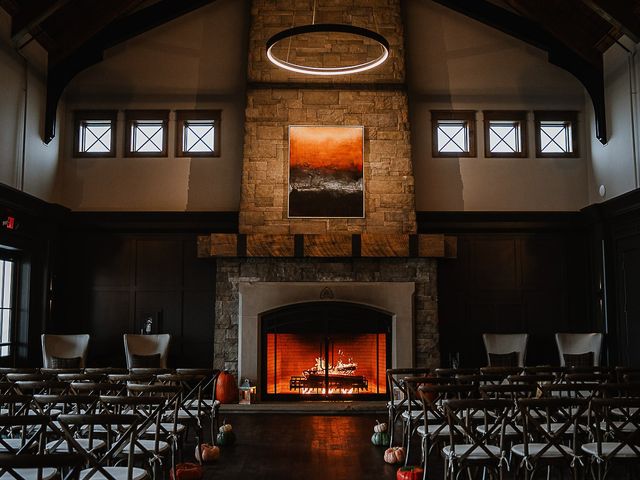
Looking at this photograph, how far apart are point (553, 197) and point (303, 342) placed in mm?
5040

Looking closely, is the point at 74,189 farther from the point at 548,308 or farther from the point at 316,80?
the point at 548,308

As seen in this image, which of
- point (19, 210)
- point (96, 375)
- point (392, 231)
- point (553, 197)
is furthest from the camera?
point (553, 197)

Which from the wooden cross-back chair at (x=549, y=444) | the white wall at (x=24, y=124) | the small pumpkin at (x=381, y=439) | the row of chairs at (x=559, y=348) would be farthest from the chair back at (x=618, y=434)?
the white wall at (x=24, y=124)

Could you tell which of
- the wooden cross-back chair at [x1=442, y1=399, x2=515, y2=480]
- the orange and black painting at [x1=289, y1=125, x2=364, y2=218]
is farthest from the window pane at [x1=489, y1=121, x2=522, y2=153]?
the wooden cross-back chair at [x1=442, y1=399, x2=515, y2=480]

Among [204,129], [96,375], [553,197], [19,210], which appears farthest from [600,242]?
[19,210]

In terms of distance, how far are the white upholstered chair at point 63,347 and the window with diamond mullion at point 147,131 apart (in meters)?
3.39

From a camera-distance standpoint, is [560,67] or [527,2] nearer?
[527,2]

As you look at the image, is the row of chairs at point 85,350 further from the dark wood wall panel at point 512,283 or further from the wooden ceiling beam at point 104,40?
the dark wood wall panel at point 512,283

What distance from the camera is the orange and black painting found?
11688 mm

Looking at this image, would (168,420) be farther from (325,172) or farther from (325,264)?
(325,172)

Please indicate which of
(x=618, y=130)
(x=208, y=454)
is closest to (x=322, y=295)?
(x=208, y=454)

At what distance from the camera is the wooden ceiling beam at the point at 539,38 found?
11.8m

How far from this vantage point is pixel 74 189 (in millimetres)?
12234

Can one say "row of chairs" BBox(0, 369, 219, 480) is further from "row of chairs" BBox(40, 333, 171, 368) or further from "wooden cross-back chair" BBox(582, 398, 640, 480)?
"row of chairs" BBox(40, 333, 171, 368)
